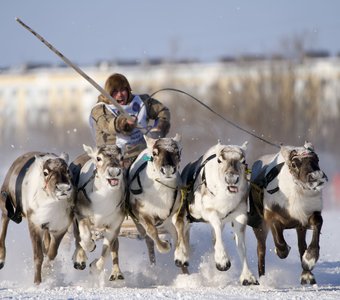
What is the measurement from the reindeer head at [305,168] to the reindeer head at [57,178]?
8.02 feet

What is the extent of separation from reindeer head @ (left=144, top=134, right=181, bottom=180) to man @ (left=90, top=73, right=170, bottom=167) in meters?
1.05

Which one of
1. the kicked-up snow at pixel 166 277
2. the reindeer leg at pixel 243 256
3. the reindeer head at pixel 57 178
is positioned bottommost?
the kicked-up snow at pixel 166 277

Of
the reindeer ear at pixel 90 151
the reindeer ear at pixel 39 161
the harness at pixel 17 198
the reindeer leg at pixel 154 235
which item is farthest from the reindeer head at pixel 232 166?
the harness at pixel 17 198

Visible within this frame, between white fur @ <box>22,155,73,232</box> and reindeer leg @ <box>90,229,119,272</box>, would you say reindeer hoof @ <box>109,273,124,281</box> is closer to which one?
reindeer leg @ <box>90,229,119,272</box>

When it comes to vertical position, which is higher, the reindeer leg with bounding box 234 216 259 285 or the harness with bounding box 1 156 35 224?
the harness with bounding box 1 156 35 224

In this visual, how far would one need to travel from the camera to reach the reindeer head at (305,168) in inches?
507

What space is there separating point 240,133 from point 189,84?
1765 cm

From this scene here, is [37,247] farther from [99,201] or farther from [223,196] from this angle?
[223,196]

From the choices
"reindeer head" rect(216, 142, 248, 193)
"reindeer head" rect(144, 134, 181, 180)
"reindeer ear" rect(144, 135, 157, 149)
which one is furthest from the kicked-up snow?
"reindeer ear" rect(144, 135, 157, 149)

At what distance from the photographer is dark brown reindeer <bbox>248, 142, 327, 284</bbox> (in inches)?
512

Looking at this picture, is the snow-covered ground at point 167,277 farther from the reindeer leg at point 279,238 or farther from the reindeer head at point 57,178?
the reindeer head at point 57,178

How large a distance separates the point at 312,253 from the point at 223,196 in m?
1.15

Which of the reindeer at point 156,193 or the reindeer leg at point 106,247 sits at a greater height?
the reindeer at point 156,193

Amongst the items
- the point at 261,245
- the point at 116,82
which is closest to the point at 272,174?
the point at 261,245
